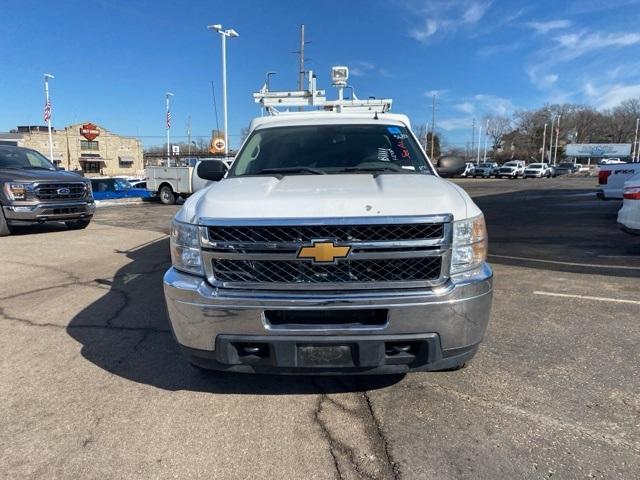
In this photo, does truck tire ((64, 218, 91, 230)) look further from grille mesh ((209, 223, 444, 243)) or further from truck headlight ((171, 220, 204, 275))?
grille mesh ((209, 223, 444, 243))

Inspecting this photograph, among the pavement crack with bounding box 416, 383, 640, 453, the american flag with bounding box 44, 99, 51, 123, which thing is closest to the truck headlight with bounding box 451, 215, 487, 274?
the pavement crack with bounding box 416, 383, 640, 453

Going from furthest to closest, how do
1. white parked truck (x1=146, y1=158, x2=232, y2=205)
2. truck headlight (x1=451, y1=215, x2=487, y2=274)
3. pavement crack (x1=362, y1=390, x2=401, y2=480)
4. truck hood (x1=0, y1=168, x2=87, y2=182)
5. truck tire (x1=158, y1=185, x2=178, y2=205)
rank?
truck tire (x1=158, y1=185, x2=178, y2=205)
white parked truck (x1=146, y1=158, x2=232, y2=205)
truck hood (x1=0, y1=168, x2=87, y2=182)
truck headlight (x1=451, y1=215, x2=487, y2=274)
pavement crack (x1=362, y1=390, x2=401, y2=480)

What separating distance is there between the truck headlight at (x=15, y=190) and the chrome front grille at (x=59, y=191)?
0.21m

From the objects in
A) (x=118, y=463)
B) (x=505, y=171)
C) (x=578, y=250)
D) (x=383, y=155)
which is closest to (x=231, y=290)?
(x=118, y=463)

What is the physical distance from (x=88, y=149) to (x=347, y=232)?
93852mm

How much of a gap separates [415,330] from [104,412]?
1.99m

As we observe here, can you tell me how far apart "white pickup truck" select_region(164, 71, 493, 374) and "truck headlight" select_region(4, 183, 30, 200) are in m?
8.32

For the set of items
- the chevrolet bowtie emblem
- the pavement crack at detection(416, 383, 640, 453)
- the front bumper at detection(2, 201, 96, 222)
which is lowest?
the pavement crack at detection(416, 383, 640, 453)

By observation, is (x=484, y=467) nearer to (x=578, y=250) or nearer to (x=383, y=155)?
(x=383, y=155)

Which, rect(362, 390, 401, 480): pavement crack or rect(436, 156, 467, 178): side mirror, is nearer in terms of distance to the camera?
rect(362, 390, 401, 480): pavement crack

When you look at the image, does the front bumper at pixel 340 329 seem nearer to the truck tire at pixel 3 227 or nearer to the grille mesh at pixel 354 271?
the grille mesh at pixel 354 271

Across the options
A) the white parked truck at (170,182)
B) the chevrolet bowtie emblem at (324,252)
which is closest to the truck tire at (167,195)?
the white parked truck at (170,182)

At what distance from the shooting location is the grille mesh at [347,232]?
266 cm

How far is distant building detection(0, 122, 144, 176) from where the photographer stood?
78312mm
